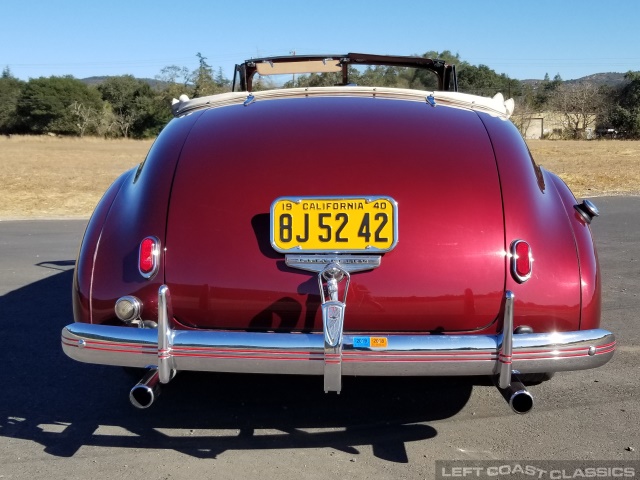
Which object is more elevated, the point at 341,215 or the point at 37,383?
the point at 341,215

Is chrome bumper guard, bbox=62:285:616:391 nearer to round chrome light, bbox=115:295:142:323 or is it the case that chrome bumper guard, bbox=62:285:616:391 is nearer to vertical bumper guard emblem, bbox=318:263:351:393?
vertical bumper guard emblem, bbox=318:263:351:393

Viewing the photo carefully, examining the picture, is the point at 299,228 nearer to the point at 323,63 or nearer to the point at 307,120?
the point at 307,120

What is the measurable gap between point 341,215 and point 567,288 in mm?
971

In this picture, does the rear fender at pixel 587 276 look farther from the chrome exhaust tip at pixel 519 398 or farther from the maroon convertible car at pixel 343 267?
the chrome exhaust tip at pixel 519 398

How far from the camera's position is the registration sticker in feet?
8.24

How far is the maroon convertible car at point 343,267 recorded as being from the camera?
2.53 meters

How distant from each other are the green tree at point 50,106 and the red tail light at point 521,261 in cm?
6817

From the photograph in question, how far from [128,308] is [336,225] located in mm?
907

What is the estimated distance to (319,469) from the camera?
2768 millimetres

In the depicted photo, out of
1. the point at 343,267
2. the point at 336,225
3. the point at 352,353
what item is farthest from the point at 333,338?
the point at 336,225

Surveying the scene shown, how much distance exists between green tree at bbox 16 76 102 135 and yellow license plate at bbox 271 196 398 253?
67849mm

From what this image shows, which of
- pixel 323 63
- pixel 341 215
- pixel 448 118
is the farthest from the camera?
pixel 323 63

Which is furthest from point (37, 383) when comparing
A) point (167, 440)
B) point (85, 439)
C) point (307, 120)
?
point (307, 120)

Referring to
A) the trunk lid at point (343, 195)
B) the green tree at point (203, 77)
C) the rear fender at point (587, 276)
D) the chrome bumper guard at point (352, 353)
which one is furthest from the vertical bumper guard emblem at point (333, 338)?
the green tree at point (203, 77)
